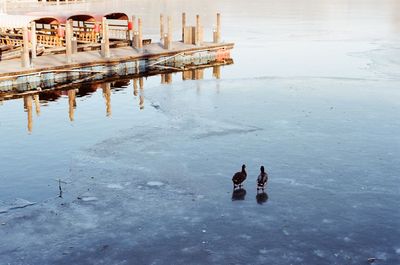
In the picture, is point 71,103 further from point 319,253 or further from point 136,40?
point 319,253

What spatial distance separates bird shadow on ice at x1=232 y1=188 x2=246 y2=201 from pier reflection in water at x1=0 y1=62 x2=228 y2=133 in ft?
39.3

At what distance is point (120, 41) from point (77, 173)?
28602 mm

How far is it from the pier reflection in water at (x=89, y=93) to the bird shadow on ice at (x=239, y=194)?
1198 centimetres

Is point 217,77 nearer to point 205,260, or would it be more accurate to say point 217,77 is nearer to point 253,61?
point 253,61

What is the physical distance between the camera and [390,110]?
28625 mm

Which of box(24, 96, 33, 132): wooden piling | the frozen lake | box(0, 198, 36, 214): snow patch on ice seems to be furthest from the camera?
box(24, 96, 33, 132): wooden piling

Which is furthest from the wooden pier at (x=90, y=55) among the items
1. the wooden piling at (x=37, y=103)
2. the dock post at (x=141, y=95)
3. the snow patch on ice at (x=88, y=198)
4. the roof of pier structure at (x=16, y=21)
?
the snow patch on ice at (x=88, y=198)

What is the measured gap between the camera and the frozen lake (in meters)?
14.6

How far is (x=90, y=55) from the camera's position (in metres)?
41.3

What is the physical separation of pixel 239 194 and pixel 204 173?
7.19 ft

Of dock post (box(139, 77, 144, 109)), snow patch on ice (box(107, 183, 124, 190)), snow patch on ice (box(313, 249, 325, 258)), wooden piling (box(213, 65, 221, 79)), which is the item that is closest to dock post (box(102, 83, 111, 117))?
dock post (box(139, 77, 144, 109))

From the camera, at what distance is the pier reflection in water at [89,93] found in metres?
29.9

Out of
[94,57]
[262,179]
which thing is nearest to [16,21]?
[94,57]

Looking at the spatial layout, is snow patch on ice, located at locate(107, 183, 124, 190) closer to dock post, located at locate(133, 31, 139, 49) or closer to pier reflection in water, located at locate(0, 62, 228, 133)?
pier reflection in water, located at locate(0, 62, 228, 133)
